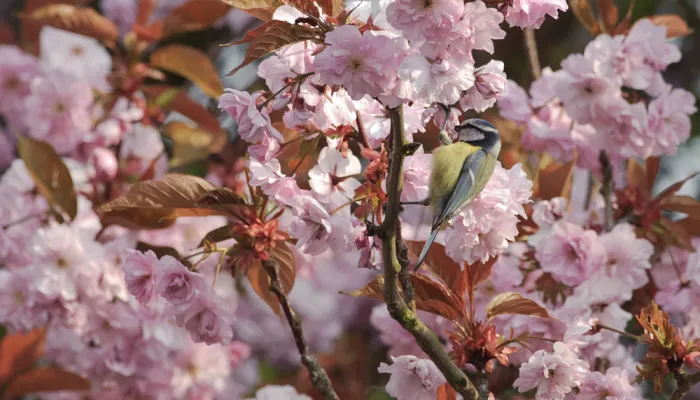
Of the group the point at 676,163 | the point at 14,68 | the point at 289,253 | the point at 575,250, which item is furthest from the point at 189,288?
the point at 676,163

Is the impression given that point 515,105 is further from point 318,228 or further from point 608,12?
point 318,228

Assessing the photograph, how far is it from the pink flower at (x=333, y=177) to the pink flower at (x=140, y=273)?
0.23 metres

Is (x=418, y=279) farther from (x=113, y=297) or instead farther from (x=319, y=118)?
(x=113, y=297)

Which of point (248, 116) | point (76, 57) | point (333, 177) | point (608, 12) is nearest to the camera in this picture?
point (248, 116)

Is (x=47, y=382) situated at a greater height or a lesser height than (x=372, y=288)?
lesser

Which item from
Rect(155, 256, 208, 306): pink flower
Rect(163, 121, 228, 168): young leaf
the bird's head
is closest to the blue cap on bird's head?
the bird's head

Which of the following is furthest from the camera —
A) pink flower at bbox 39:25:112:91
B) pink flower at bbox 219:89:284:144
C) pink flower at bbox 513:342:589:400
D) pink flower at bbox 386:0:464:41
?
pink flower at bbox 39:25:112:91

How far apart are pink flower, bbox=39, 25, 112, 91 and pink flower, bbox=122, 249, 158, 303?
1118 millimetres

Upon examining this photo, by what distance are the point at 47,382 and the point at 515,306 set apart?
1243 mm

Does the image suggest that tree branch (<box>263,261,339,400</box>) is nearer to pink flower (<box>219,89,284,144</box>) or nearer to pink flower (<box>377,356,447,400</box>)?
pink flower (<box>377,356,447,400</box>)

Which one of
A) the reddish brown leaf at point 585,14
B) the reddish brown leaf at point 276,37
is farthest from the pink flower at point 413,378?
the reddish brown leaf at point 585,14

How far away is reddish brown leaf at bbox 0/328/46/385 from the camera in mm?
2131

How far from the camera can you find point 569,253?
4.82ft

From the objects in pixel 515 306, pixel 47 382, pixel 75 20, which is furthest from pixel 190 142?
pixel 515 306
